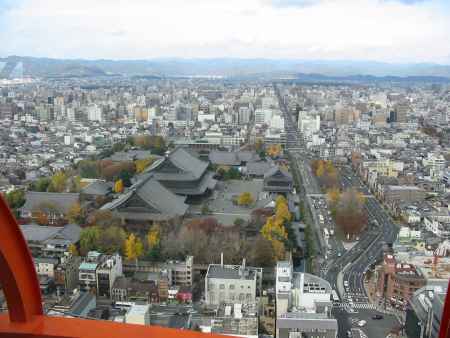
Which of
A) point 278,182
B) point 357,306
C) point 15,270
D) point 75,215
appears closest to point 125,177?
point 75,215

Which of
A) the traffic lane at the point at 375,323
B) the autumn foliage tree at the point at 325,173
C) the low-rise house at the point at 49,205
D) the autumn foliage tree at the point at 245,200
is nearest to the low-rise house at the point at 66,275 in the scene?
the low-rise house at the point at 49,205

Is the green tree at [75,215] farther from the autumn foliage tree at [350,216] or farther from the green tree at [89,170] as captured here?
the autumn foliage tree at [350,216]

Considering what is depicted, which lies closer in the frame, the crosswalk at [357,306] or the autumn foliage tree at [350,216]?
the crosswalk at [357,306]

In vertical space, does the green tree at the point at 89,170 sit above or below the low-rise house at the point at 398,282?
above

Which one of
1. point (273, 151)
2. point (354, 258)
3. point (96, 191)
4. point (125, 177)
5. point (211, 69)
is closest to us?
point (354, 258)

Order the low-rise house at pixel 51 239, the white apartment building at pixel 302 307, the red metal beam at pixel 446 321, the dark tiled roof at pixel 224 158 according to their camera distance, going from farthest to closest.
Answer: the dark tiled roof at pixel 224 158
the low-rise house at pixel 51 239
the white apartment building at pixel 302 307
the red metal beam at pixel 446 321

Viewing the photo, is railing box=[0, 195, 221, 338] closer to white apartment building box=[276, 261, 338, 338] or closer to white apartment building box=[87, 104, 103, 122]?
white apartment building box=[276, 261, 338, 338]

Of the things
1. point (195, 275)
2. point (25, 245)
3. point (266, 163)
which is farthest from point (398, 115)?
point (25, 245)

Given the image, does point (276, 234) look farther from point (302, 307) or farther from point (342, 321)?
point (302, 307)
